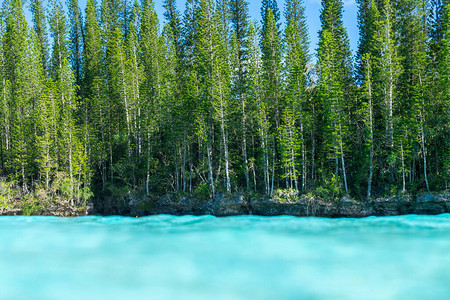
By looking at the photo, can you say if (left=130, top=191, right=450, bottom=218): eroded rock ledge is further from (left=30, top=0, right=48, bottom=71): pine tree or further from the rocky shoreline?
(left=30, top=0, right=48, bottom=71): pine tree

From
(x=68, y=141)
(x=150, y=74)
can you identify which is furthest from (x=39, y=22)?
(x=68, y=141)

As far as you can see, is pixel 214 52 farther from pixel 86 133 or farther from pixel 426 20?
pixel 426 20

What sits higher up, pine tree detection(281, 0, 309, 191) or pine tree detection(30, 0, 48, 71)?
pine tree detection(30, 0, 48, 71)

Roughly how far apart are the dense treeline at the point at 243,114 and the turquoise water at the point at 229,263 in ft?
47.6

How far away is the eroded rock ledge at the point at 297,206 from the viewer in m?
19.4

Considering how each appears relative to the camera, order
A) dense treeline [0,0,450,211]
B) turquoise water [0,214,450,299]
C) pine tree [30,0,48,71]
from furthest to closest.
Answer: pine tree [30,0,48,71] < dense treeline [0,0,450,211] < turquoise water [0,214,450,299]

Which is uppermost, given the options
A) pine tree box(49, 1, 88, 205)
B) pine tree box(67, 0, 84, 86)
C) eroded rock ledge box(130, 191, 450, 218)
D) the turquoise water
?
pine tree box(67, 0, 84, 86)

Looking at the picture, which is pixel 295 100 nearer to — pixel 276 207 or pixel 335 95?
pixel 335 95

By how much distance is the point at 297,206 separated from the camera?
21.5 m

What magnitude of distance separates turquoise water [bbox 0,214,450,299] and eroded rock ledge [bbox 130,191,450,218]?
10447mm

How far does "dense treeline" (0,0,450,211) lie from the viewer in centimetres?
2366

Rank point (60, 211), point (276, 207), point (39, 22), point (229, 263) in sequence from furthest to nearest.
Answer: point (39, 22), point (60, 211), point (276, 207), point (229, 263)

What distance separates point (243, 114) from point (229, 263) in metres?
20.4

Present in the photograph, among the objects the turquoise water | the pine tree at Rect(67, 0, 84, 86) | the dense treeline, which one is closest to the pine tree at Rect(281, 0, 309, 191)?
the dense treeline
